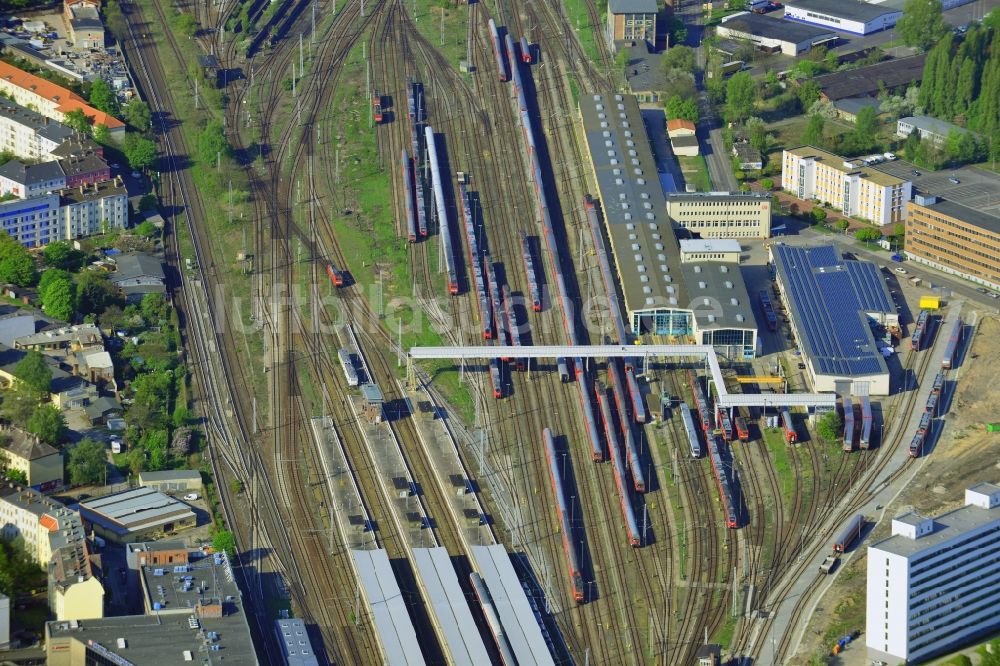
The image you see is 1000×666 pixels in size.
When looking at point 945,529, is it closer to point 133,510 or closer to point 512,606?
point 512,606

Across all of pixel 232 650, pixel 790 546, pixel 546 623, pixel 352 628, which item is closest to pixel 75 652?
pixel 232 650

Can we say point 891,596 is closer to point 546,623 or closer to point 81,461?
point 546,623

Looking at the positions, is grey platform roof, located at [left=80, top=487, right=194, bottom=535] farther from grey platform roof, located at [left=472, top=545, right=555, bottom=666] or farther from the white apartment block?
the white apartment block

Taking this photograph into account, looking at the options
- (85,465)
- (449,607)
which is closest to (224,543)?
(85,465)

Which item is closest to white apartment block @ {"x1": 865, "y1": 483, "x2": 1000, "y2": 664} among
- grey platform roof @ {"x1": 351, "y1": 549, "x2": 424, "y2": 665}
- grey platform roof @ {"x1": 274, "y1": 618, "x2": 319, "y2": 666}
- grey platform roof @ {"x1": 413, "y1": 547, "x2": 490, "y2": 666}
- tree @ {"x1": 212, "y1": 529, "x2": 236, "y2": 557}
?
grey platform roof @ {"x1": 413, "y1": 547, "x2": 490, "y2": 666}

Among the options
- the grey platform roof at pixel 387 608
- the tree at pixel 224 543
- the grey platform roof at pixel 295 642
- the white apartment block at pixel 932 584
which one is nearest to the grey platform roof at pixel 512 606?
the grey platform roof at pixel 387 608
